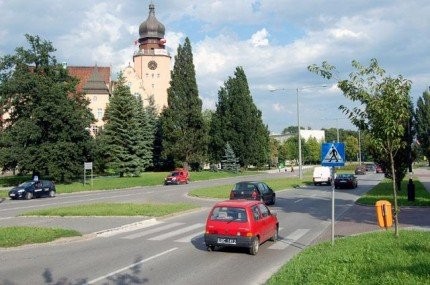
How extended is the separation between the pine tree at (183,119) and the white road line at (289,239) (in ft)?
186

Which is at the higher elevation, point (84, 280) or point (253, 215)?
point (253, 215)

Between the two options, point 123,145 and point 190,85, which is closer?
point 123,145

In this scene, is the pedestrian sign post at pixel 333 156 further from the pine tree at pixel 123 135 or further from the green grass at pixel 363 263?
the pine tree at pixel 123 135

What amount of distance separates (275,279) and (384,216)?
6992 millimetres

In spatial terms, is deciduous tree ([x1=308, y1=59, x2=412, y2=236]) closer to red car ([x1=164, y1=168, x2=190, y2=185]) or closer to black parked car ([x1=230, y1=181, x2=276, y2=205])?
black parked car ([x1=230, y1=181, x2=276, y2=205])

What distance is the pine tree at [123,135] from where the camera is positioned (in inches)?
2532

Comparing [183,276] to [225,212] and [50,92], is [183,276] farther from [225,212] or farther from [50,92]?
[50,92]

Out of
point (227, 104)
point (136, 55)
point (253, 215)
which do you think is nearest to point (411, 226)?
point (253, 215)

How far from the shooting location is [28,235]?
16.0 metres

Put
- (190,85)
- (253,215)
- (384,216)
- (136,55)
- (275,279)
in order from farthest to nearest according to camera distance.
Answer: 1. (136,55)
2. (190,85)
3. (384,216)
4. (253,215)
5. (275,279)

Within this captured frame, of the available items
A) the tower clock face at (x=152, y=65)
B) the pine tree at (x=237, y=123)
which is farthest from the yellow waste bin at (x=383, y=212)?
the tower clock face at (x=152, y=65)

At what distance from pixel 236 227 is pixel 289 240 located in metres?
3.44

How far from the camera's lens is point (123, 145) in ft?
218

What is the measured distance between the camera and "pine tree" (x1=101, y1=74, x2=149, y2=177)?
64.3m
